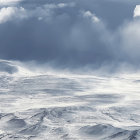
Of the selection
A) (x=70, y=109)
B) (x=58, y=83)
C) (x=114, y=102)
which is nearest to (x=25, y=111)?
(x=70, y=109)

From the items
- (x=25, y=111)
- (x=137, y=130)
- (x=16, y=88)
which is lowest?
(x=137, y=130)

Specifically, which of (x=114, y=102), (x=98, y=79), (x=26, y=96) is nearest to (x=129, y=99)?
(x=114, y=102)

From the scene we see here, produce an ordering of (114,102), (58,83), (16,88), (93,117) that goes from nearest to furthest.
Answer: (93,117) → (114,102) → (16,88) → (58,83)

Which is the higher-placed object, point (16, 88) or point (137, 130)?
point (16, 88)

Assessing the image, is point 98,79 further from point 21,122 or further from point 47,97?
point 21,122

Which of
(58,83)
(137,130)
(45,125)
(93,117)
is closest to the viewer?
(137,130)

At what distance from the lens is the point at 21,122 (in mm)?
100062

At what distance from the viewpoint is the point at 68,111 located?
362 ft

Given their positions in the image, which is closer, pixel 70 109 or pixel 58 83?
pixel 70 109

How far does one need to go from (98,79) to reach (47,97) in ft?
198

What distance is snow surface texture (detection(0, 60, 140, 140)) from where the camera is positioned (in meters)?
88.8

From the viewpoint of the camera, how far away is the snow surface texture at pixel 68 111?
8881 cm

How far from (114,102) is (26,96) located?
107 feet

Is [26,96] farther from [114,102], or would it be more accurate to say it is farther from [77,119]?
[77,119]
